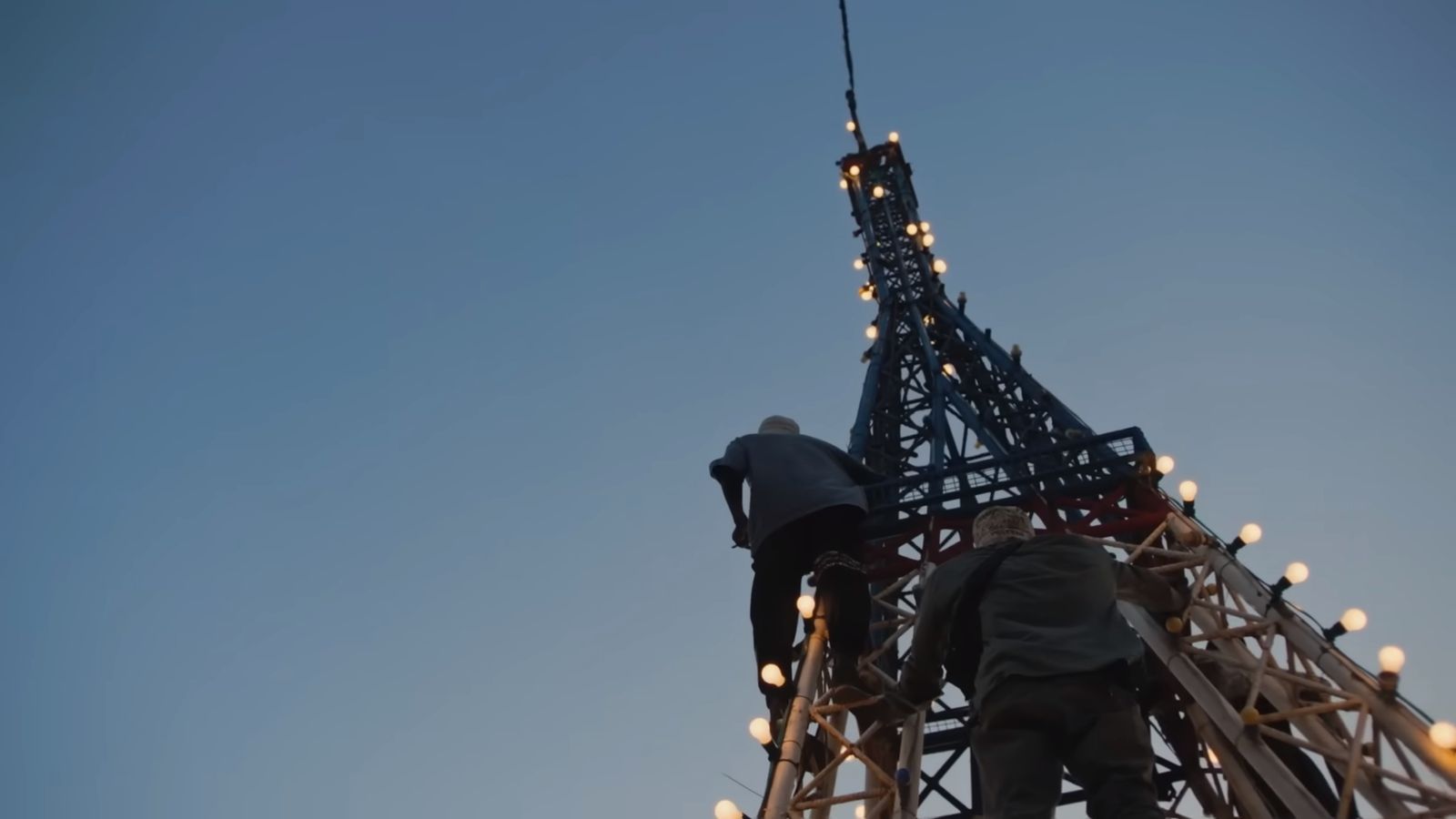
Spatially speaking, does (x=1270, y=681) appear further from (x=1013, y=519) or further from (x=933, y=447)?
(x=933, y=447)

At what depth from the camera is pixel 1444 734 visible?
19.0ft

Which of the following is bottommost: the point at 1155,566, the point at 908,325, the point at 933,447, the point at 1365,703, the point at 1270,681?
the point at 1365,703

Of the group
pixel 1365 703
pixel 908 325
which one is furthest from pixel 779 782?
pixel 908 325

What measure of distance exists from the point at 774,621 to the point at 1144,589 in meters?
3.54

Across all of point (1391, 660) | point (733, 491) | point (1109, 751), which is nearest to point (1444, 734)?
point (1391, 660)

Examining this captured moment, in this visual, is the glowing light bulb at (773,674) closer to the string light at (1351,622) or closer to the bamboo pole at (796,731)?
the bamboo pole at (796,731)

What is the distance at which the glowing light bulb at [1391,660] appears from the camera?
655cm

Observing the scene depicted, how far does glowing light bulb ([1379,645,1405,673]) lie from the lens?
21.5ft

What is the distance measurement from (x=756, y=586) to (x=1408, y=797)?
4529mm

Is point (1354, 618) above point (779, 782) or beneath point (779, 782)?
above

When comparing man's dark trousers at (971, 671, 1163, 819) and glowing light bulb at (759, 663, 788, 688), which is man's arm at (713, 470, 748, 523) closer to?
glowing light bulb at (759, 663, 788, 688)

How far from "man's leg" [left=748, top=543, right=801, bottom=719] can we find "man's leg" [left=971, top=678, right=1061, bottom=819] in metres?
3.86

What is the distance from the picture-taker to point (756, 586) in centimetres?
820

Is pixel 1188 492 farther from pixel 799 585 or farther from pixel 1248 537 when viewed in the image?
pixel 799 585
